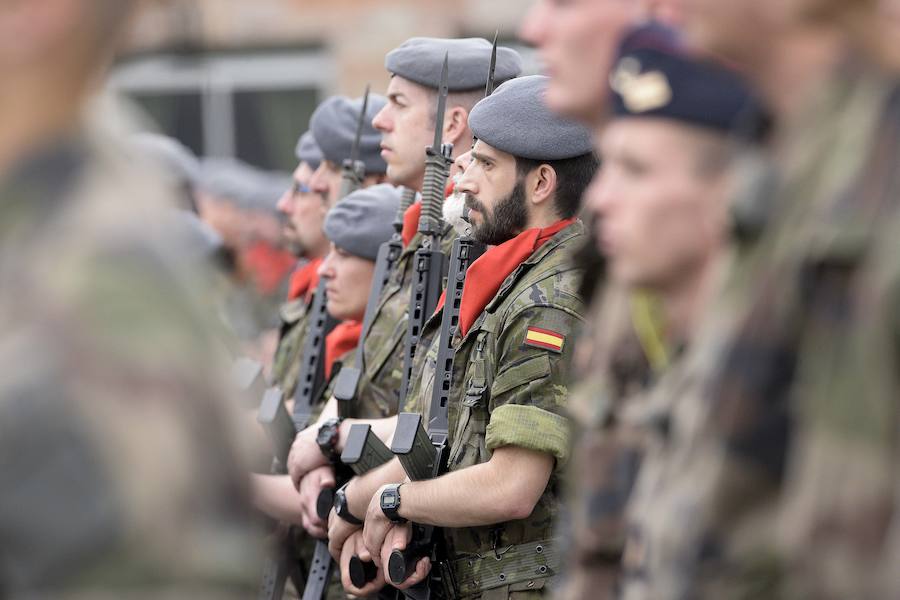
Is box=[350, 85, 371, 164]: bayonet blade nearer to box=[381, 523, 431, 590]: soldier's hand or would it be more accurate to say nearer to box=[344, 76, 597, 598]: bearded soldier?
box=[344, 76, 597, 598]: bearded soldier

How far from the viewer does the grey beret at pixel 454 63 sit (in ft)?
19.3

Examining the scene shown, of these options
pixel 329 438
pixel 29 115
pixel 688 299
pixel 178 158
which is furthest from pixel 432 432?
pixel 178 158

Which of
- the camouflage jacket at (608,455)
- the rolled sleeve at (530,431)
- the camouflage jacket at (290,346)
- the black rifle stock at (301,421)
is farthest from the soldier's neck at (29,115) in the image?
the camouflage jacket at (290,346)

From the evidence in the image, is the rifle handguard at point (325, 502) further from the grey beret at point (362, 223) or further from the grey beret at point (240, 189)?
the grey beret at point (240, 189)

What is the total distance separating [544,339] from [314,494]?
1.56 meters

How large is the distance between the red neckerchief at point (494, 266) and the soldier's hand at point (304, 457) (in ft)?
3.71

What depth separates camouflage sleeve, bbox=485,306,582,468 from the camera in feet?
14.0

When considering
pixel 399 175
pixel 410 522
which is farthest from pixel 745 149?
pixel 399 175

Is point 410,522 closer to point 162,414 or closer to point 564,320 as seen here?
point 564,320

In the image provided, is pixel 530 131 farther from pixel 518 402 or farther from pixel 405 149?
pixel 405 149

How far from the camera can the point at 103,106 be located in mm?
1705

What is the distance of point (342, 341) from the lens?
21.2 feet

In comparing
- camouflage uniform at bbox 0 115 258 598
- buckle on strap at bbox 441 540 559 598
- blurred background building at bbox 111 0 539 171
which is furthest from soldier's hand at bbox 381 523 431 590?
blurred background building at bbox 111 0 539 171

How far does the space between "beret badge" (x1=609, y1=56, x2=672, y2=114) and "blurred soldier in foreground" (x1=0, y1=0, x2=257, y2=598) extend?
1.03 m
